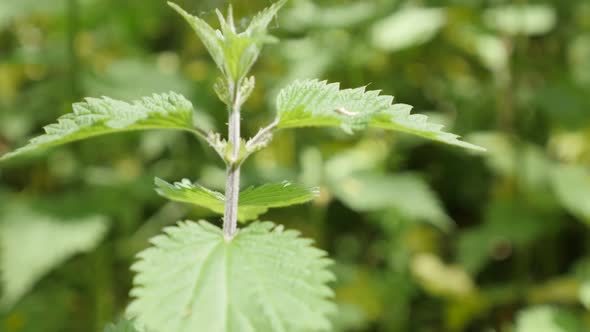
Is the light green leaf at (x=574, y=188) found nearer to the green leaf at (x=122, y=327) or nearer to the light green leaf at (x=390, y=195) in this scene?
the light green leaf at (x=390, y=195)

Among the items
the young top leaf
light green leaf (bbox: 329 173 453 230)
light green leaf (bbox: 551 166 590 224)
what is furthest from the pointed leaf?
light green leaf (bbox: 551 166 590 224)

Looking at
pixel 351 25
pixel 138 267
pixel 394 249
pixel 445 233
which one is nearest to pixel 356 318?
pixel 394 249

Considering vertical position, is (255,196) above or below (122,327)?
above

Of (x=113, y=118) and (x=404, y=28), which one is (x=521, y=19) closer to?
(x=404, y=28)

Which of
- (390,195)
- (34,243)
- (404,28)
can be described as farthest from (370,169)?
(34,243)

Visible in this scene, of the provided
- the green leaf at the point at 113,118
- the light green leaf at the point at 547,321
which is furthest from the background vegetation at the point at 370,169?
the green leaf at the point at 113,118

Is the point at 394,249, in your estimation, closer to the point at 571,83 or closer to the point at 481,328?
the point at 481,328
